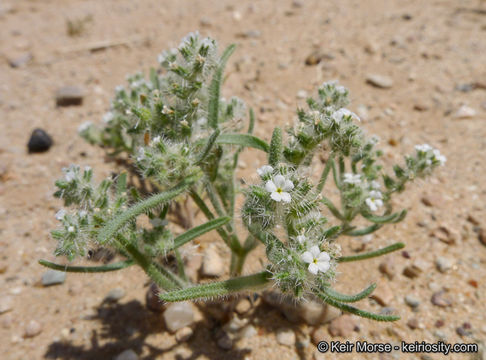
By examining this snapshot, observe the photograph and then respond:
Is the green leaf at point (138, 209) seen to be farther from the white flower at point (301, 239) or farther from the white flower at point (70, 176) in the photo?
the white flower at point (301, 239)

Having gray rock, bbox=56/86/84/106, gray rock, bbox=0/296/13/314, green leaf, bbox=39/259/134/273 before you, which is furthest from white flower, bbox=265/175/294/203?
gray rock, bbox=56/86/84/106

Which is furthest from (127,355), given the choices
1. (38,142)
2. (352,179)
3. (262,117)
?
(262,117)

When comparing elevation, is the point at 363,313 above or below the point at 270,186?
below

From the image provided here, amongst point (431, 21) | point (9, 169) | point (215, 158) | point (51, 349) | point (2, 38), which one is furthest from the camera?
point (2, 38)

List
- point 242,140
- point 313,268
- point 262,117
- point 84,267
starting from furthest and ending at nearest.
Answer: point 262,117 → point 242,140 → point 84,267 → point 313,268

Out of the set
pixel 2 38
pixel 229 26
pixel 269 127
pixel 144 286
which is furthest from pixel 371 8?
pixel 2 38

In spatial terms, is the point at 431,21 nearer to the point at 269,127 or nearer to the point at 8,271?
the point at 269,127

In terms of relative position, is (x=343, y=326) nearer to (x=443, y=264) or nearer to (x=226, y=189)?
(x=443, y=264)
